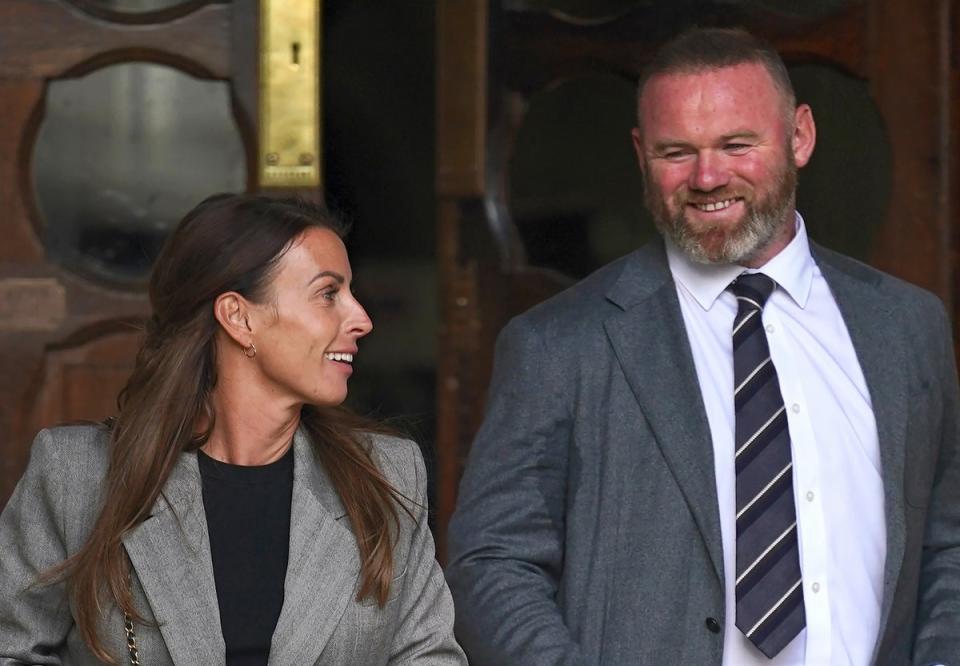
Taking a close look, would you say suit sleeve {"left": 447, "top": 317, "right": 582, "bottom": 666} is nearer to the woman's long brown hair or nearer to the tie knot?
the woman's long brown hair

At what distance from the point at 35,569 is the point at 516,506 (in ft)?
2.69

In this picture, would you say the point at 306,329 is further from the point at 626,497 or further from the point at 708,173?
the point at 708,173

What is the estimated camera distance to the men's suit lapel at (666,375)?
3.31 meters

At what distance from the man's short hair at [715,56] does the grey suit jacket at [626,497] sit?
364 millimetres

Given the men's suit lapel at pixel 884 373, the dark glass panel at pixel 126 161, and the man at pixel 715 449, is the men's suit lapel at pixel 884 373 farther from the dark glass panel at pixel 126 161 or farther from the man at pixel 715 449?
the dark glass panel at pixel 126 161

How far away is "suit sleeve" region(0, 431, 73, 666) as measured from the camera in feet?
10.5

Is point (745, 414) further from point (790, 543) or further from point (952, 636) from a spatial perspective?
point (952, 636)

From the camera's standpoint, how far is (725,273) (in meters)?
3.50

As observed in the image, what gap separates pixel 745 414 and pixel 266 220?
0.89m

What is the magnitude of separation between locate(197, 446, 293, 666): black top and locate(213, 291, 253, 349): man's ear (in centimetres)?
21

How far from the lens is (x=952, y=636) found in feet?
11.1

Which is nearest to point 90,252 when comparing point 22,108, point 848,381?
point 22,108

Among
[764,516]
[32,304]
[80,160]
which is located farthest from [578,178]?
[764,516]

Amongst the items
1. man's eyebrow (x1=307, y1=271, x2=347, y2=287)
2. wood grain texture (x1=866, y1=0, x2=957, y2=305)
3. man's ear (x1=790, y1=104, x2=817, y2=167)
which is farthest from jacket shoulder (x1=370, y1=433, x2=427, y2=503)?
wood grain texture (x1=866, y1=0, x2=957, y2=305)
